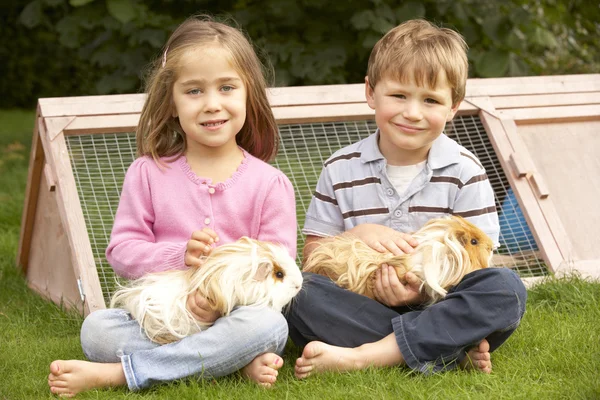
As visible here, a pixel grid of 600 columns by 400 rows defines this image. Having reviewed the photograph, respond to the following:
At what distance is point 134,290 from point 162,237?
9.2 inches

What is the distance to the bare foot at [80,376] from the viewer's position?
2115mm

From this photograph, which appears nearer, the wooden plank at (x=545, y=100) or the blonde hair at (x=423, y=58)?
the blonde hair at (x=423, y=58)

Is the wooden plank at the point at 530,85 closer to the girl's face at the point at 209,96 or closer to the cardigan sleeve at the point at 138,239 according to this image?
the girl's face at the point at 209,96

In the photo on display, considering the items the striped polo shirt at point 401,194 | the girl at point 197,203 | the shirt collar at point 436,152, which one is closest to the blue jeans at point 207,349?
the girl at point 197,203

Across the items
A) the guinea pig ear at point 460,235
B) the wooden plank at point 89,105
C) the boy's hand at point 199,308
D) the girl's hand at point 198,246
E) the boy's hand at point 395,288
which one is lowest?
the boy's hand at point 395,288

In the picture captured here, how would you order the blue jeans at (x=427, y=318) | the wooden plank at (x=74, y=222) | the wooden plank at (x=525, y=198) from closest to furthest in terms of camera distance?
→ the blue jeans at (x=427, y=318) < the wooden plank at (x=74, y=222) < the wooden plank at (x=525, y=198)

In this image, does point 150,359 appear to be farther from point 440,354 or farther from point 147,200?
point 440,354

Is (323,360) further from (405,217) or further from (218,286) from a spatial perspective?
(405,217)

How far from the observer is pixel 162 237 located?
7.95ft

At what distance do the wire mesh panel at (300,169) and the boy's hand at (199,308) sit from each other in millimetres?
737

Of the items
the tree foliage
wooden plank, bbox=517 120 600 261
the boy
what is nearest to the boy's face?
the boy

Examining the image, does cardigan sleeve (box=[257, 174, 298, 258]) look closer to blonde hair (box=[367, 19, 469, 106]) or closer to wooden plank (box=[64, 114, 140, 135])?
blonde hair (box=[367, 19, 469, 106])

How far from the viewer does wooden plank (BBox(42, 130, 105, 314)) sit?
106 inches

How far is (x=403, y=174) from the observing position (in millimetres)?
2553
